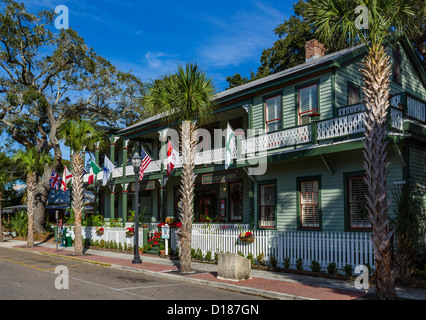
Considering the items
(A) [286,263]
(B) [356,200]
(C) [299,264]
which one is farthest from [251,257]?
(B) [356,200]

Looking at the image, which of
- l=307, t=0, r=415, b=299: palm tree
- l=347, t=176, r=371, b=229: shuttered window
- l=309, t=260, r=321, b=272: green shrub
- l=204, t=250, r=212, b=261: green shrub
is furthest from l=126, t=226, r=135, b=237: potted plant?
l=307, t=0, r=415, b=299: palm tree

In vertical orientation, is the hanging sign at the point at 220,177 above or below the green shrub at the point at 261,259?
above

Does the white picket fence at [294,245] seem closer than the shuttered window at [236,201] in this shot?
Yes

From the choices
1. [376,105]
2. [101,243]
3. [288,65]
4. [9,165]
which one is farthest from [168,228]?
[9,165]

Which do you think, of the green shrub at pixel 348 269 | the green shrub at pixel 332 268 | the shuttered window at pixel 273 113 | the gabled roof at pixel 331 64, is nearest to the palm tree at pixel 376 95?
the green shrub at pixel 348 269

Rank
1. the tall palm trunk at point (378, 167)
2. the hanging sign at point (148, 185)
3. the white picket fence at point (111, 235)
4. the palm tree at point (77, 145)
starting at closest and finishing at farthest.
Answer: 1. the tall palm trunk at point (378, 167)
2. the palm tree at point (77, 145)
3. the white picket fence at point (111, 235)
4. the hanging sign at point (148, 185)

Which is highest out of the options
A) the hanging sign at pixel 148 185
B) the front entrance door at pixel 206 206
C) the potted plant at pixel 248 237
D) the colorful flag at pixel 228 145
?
the colorful flag at pixel 228 145

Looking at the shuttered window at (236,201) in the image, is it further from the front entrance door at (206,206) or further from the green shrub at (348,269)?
the green shrub at (348,269)

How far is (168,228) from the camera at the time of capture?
19.1m

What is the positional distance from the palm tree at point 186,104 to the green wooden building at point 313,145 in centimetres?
377

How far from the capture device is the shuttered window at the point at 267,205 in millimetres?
18469

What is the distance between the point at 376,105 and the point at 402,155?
5311 millimetres

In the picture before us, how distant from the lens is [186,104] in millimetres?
14867

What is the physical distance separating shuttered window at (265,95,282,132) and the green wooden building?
0.04 metres
